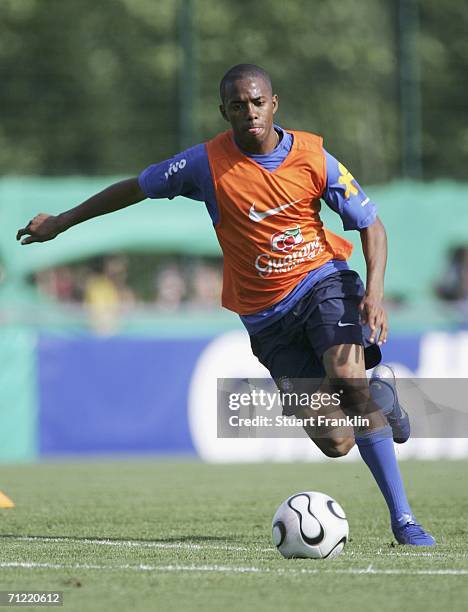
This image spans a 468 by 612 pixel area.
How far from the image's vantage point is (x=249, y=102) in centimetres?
645

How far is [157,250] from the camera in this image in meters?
17.0

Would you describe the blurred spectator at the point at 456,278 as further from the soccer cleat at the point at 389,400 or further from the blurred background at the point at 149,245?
the soccer cleat at the point at 389,400

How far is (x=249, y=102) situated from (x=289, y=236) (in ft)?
2.44

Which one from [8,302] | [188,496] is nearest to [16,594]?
[188,496]

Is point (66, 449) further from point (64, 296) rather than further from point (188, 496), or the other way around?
point (188, 496)

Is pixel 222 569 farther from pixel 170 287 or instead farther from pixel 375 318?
pixel 170 287

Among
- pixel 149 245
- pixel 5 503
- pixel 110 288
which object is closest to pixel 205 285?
pixel 149 245

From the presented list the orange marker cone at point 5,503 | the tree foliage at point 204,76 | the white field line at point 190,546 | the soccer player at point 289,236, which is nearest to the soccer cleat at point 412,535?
the soccer player at point 289,236

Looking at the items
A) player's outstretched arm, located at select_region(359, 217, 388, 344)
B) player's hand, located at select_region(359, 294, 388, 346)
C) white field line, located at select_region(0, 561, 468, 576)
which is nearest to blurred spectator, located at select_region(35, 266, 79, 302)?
player's outstretched arm, located at select_region(359, 217, 388, 344)

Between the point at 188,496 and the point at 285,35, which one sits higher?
the point at 285,35

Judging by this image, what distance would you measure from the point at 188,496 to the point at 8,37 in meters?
16.0

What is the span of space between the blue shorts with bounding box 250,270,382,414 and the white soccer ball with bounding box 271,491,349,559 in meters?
0.88

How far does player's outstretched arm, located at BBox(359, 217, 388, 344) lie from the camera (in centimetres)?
638

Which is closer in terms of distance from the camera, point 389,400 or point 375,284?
point 375,284
